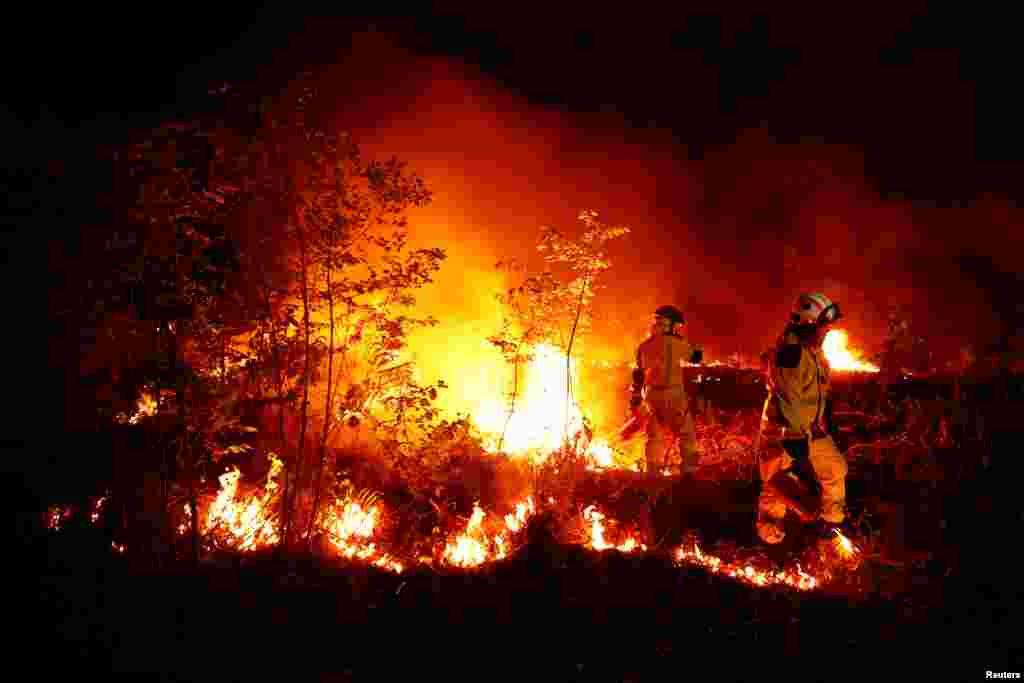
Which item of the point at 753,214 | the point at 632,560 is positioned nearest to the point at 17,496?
the point at 632,560

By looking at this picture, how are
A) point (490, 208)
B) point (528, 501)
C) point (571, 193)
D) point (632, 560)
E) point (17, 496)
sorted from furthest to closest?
1. point (571, 193)
2. point (490, 208)
3. point (528, 501)
4. point (632, 560)
5. point (17, 496)

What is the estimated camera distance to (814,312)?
19.5 feet

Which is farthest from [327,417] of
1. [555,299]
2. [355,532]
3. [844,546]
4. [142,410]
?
[844,546]

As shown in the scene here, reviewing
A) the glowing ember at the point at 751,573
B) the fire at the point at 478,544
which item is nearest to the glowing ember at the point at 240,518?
the fire at the point at 478,544

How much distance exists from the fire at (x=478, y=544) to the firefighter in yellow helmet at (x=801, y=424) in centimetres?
227

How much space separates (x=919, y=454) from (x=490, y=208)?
8681 millimetres

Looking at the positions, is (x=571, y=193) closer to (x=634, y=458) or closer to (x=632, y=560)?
(x=634, y=458)

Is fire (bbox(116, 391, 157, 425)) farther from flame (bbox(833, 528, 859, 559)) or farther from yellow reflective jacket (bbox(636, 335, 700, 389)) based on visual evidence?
flame (bbox(833, 528, 859, 559))

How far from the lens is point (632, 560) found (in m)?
5.50

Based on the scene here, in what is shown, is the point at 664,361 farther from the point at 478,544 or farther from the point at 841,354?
the point at 841,354

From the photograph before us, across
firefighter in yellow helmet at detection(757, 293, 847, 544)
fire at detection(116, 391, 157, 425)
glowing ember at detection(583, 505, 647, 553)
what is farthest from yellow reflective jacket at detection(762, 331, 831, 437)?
fire at detection(116, 391, 157, 425)

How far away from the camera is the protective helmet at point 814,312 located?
233 inches

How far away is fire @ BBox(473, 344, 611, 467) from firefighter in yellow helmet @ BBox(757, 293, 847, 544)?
2.59m

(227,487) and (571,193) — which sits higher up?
(571,193)
